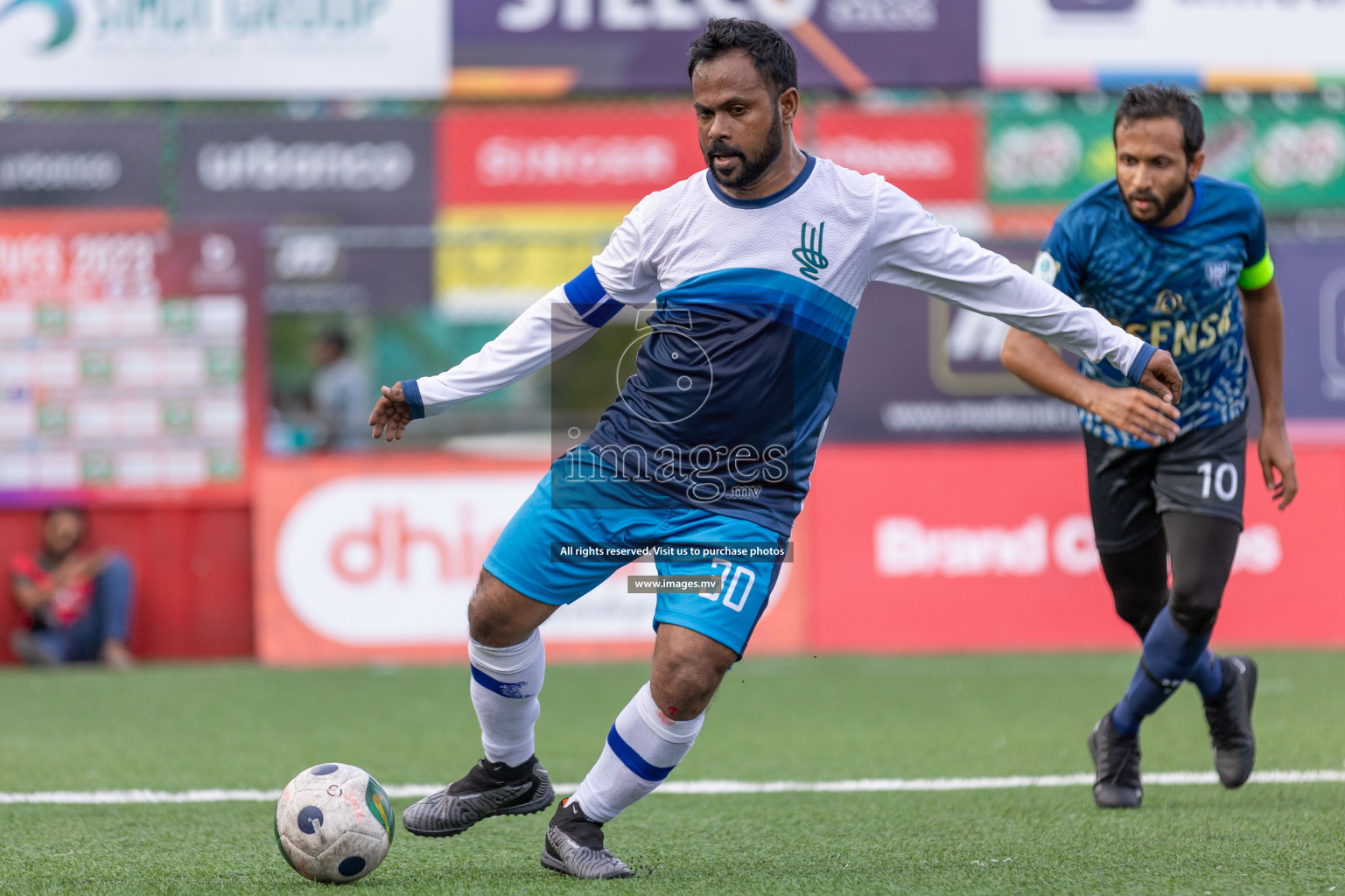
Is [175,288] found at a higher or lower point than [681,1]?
lower

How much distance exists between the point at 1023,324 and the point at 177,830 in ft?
9.80

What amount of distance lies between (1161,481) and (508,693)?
2.30m

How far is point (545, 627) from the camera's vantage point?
10117 millimetres

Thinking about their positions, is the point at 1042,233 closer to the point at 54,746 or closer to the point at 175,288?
the point at 175,288

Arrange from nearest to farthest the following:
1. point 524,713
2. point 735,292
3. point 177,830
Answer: point 735,292 → point 524,713 → point 177,830

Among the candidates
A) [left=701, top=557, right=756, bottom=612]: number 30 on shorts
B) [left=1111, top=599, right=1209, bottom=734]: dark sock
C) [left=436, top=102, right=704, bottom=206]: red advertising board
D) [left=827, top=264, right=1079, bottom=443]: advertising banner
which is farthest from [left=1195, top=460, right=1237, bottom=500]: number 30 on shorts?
[left=436, top=102, right=704, bottom=206]: red advertising board

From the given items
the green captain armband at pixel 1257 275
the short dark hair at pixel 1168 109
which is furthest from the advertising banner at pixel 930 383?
the short dark hair at pixel 1168 109

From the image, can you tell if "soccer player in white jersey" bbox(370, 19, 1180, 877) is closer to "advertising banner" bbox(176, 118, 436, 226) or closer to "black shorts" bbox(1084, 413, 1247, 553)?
"black shorts" bbox(1084, 413, 1247, 553)

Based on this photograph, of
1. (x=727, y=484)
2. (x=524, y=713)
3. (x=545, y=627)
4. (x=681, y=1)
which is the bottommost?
(x=545, y=627)

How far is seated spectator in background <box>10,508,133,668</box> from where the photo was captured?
33.7 feet

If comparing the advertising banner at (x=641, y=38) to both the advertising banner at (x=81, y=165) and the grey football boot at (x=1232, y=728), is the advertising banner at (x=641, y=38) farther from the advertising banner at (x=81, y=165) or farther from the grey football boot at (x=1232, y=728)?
the grey football boot at (x=1232, y=728)

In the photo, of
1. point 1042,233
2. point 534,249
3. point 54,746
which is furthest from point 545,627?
point 1042,233

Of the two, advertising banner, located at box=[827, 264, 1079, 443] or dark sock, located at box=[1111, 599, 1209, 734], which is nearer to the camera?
dark sock, located at box=[1111, 599, 1209, 734]

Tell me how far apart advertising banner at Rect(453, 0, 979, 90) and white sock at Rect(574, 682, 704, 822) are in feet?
27.8
